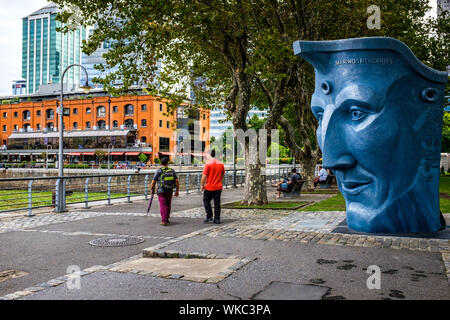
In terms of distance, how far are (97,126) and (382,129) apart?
243 feet

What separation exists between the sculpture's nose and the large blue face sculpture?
0.07 feet

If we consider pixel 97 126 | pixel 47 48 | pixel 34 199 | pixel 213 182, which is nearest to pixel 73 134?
pixel 97 126

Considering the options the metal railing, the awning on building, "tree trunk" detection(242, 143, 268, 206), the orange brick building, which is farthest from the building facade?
"tree trunk" detection(242, 143, 268, 206)

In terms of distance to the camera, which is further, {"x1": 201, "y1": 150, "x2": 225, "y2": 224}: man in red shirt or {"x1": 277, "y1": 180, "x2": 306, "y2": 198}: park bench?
{"x1": 277, "y1": 180, "x2": 306, "y2": 198}: park bench

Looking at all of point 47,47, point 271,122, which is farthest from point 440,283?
point 47,47

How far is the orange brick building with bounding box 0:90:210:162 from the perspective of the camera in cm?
7162

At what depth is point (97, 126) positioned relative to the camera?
254ft

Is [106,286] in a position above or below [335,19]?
below

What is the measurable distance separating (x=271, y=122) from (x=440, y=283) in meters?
11.3

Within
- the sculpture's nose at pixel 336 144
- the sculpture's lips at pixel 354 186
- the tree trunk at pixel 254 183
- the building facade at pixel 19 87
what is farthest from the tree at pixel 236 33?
the building facade at pixel 19 87

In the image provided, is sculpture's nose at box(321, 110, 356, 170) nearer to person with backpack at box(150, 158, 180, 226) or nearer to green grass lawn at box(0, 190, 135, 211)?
person with backpack at box(150, 158, 180, 226)

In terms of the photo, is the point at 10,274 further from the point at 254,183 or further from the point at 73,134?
the point at 73,134
